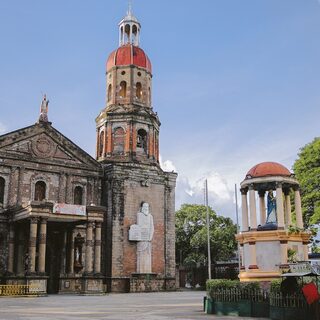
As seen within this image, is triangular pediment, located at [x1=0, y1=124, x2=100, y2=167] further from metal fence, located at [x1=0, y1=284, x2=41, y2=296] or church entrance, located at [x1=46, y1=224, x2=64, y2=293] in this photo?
metal fence, located at [x1=0, y1=284, x2=41, y2=296]

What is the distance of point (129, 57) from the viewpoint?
4422 cm

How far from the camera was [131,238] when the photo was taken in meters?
39.8

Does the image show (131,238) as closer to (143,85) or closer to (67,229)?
(67,229)

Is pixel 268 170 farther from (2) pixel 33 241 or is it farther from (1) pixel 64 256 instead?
(1) pixel 64 256

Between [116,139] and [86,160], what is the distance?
3.51 m

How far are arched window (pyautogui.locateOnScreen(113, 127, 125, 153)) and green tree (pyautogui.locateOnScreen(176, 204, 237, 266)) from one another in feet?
56.6

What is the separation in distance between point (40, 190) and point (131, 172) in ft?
24.2

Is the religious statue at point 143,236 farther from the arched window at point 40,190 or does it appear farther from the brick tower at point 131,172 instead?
the arched window at point 40,190

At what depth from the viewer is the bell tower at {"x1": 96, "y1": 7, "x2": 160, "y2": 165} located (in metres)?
42.7

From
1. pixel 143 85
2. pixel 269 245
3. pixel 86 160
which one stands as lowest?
pixel 269 245

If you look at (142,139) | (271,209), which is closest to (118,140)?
(142,139)

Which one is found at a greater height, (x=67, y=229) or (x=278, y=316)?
(x=67, y=229)

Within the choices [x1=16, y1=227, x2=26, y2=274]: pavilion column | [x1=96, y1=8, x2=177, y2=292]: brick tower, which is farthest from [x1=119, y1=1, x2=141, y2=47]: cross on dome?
[x1=16, y1=227, x2=26, y2=274]: pavilion column

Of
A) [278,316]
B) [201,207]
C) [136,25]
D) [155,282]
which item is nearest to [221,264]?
[201,207]
